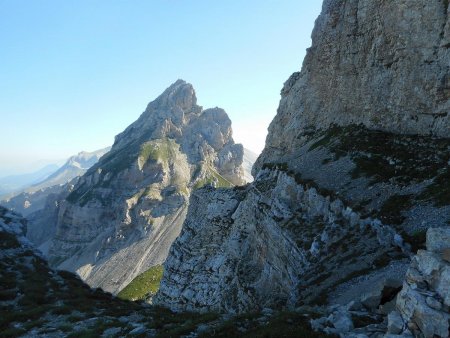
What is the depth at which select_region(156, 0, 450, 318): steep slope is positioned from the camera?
93.7ft

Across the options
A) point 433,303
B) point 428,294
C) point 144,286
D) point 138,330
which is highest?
point 428,294

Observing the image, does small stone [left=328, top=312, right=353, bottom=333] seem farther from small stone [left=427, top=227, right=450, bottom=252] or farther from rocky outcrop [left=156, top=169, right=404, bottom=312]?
rocky outcrop [left=156, top=169, right=404, bottom=312]

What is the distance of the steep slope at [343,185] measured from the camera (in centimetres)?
2855

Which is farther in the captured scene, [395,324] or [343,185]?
[343,185]

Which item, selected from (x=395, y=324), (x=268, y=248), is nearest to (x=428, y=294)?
(x=395, y=324)

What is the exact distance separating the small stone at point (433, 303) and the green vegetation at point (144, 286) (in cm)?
14223

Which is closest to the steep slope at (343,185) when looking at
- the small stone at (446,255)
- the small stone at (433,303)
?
the small stone at (446,255)

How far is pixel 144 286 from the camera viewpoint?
164m

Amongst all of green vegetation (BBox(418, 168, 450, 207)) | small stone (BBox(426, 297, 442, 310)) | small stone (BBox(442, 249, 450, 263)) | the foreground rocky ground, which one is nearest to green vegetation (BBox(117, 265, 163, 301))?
the foreground rocky ground

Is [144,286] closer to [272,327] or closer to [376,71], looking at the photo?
[376,71]

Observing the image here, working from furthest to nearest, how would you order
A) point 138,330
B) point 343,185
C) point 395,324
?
point 343,185 < point 138,330 < point 395,324

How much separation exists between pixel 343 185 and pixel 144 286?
468 ft

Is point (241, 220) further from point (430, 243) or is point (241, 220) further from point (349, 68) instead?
point (430, 243)

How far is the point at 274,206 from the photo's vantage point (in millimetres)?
46688
